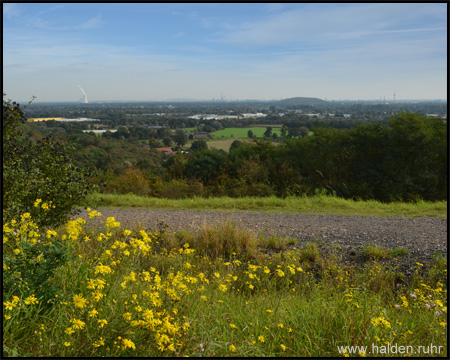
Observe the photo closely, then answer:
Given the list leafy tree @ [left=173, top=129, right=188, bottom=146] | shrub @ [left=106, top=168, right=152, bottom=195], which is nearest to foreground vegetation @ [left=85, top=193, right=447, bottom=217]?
shrub @ [left=106, top=168, right=152, bottom=195]

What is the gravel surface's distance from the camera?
6508mm

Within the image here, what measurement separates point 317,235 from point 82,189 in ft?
15.0

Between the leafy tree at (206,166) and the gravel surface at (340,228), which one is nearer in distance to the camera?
the gravel surface at (340,228)

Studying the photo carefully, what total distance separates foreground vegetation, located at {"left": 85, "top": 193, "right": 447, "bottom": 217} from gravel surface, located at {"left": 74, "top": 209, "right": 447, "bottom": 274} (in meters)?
0.78

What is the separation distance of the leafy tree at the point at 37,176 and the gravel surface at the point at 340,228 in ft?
5.61

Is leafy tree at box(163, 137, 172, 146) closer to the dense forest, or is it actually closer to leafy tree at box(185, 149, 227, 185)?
the dense forest

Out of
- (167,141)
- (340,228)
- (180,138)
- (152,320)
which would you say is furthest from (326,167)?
(167,141)

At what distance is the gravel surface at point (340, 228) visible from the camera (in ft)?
21.4

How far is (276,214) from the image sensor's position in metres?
9.90

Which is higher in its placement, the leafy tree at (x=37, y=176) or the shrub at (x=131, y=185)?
the leafy tree at (x=37, y=176)

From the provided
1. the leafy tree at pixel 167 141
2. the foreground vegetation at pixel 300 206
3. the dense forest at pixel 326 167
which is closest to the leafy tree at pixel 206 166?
the dense forest at pixel 326 167

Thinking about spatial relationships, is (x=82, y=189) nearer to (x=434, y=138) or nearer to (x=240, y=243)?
(x=240, y=243)

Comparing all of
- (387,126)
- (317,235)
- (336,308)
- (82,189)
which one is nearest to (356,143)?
(387,126)

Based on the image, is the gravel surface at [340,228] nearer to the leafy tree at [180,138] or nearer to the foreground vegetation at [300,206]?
the foreground vegetation at [300,206]
